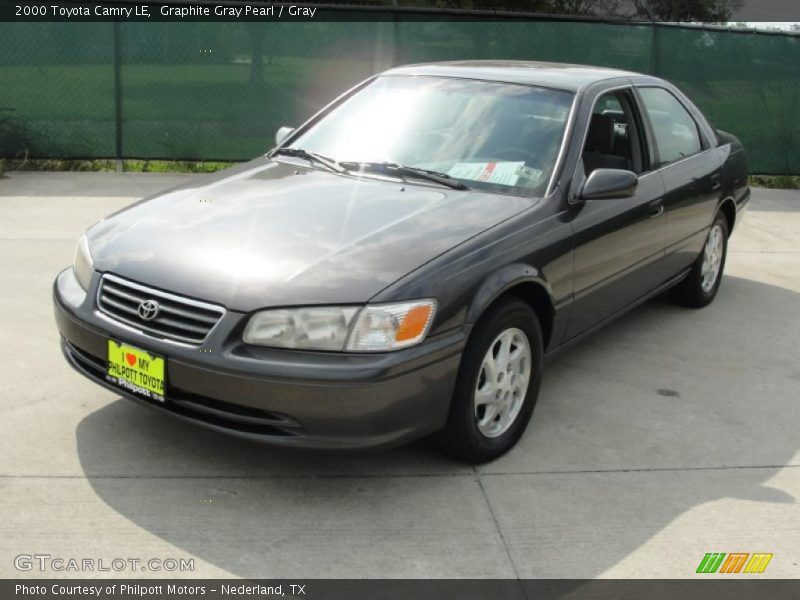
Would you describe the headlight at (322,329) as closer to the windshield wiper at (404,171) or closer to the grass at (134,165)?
the windshield wiper at (404,171)

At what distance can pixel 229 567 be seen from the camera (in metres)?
3.30

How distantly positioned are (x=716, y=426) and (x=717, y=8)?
1833 cm

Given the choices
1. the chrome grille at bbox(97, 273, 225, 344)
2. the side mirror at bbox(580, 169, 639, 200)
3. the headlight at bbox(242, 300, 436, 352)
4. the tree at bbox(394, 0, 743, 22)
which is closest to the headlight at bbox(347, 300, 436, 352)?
the headlight at bbox(242, 300, 436, 352)

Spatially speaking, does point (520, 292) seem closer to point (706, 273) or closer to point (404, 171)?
point (404, 171)

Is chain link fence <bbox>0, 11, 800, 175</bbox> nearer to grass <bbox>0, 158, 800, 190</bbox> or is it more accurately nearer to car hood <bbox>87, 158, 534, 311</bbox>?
grass <bbox>0, 158, 800, 190</bbox>

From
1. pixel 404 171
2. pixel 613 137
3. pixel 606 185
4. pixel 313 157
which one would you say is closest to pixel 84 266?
pixel 313 157

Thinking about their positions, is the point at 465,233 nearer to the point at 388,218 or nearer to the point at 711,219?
the point at 388,218

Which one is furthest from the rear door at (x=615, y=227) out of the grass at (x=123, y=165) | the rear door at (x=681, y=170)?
the grass at (x=123, y=165)

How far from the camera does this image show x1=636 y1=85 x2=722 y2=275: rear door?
5.66m

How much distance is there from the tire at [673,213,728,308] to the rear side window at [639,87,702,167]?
61cm

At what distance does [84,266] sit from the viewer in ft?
13.5

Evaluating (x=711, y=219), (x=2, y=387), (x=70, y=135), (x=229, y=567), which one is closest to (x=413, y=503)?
(x=229, y=567)

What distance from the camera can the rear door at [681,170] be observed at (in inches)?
223

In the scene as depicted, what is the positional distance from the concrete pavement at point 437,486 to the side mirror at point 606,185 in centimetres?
102
